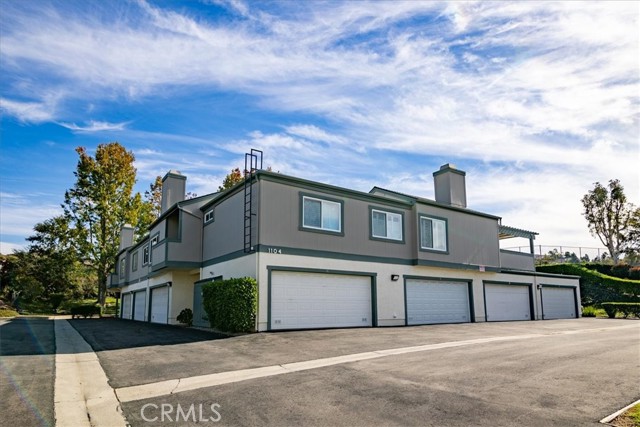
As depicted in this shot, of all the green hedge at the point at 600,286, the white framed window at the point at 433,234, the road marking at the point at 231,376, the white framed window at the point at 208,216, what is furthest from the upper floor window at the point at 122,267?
the green hedge at the point at 600,286

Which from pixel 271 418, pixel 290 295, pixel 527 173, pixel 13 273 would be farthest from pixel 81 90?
pixel 13 273

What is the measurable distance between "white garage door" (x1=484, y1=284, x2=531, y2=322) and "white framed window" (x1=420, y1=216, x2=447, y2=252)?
4.05 m

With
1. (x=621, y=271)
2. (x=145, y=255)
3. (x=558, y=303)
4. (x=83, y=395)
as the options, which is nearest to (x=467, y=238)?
(x=558, y=303)

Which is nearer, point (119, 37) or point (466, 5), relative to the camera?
point (466, 5)

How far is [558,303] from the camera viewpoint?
87.0ft

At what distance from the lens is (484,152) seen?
17.0 m

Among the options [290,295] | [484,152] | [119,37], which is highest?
[119,37]

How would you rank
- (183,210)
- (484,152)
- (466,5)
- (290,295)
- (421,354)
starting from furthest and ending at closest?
(183,210), (484,152), (290,295), (421,354), (466,5)

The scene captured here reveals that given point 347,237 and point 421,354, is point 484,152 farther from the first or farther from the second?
point 421,354

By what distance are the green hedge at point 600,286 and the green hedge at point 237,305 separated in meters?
26.9

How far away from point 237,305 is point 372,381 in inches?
297

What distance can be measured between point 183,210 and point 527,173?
14.7m

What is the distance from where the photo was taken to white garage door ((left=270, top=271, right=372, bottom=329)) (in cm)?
1514

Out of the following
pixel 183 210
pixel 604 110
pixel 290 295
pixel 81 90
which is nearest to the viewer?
pixel 604 110
